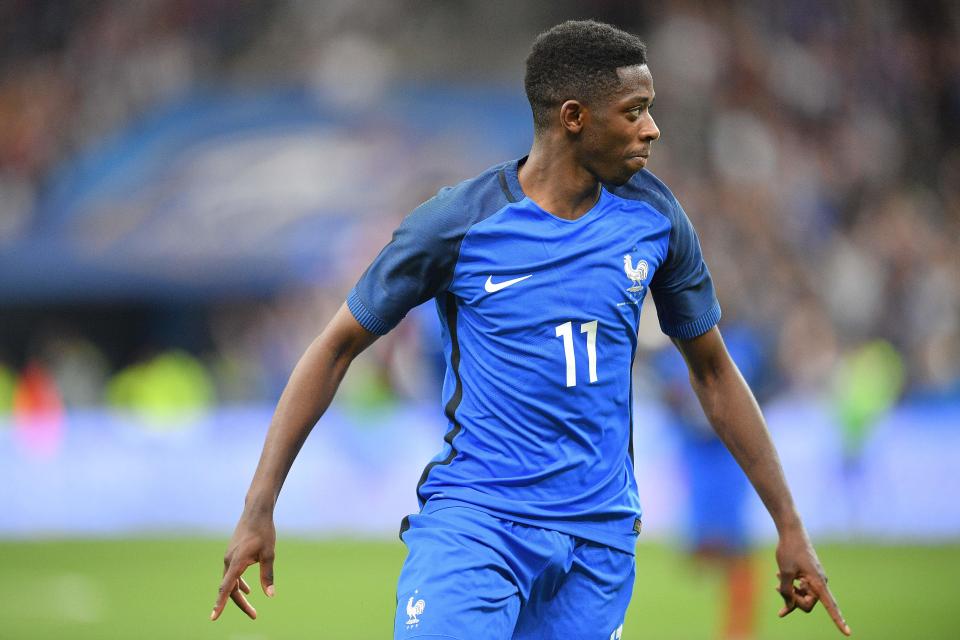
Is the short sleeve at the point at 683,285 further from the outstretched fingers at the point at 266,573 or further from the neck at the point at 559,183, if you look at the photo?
the outstretched fingers at the point at 266,573

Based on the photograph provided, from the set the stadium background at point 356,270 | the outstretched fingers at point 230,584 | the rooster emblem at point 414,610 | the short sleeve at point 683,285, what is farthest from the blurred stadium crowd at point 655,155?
the rooster emblem at point 414,610

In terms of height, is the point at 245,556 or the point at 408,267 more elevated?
the point at 408,267

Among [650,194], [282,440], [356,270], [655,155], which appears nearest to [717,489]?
[650,194]

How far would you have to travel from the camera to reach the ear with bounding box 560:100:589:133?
4004 mm

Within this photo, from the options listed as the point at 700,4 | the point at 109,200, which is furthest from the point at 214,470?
the point at 700,4

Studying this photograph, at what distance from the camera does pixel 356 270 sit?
62.0ft

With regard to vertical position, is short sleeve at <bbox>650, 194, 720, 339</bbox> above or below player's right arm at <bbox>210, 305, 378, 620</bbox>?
above

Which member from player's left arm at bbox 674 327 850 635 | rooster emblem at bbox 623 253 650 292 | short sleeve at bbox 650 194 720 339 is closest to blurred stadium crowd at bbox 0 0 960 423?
player's left arm at bbox 674 327 850 635

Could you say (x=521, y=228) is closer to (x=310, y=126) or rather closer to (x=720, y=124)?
(x=720, y=124)

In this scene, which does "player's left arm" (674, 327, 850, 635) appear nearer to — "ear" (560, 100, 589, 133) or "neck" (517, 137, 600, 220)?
"neck" (517, 137, 600, 220)

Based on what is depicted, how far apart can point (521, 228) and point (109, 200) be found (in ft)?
61.5

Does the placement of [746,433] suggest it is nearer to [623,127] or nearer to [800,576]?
[800,576]

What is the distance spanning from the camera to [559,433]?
396 cm

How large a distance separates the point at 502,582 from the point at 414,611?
0.25 meters
